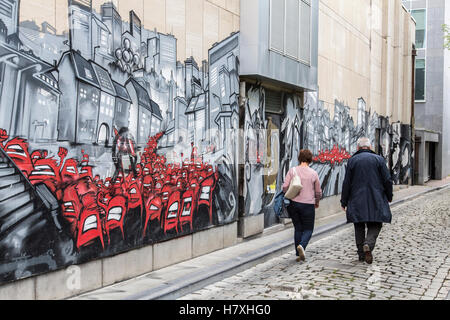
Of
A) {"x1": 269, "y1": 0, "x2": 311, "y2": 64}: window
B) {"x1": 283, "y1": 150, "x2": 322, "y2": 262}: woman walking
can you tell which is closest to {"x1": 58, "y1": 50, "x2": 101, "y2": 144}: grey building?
{"x1": 283, "y1": 150, "x2": 322, "y2": 262}: woman walking

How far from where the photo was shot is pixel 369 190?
7.96 m

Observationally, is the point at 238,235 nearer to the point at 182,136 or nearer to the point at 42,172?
the point at 182,136

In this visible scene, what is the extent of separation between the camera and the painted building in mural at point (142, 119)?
5117 mm

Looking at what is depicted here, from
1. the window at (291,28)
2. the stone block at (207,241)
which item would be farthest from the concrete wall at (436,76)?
the stone block at (207,241)

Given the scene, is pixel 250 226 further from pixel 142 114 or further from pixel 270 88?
pixel 142 114

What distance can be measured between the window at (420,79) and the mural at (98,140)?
2920cm

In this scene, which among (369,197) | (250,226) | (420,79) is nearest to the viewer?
(369,197)

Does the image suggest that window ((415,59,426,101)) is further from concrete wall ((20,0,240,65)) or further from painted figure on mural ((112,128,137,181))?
painted figure on mural ((112,128,137,181))

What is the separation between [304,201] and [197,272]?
207cm

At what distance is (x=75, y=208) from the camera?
577 cm

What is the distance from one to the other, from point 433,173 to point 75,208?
32171mm

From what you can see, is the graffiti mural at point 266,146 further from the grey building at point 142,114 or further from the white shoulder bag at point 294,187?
the grey building at point 142,114

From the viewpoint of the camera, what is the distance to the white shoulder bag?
794cm

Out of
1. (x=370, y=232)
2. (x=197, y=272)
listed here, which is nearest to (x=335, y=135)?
(x=370, y=232)
